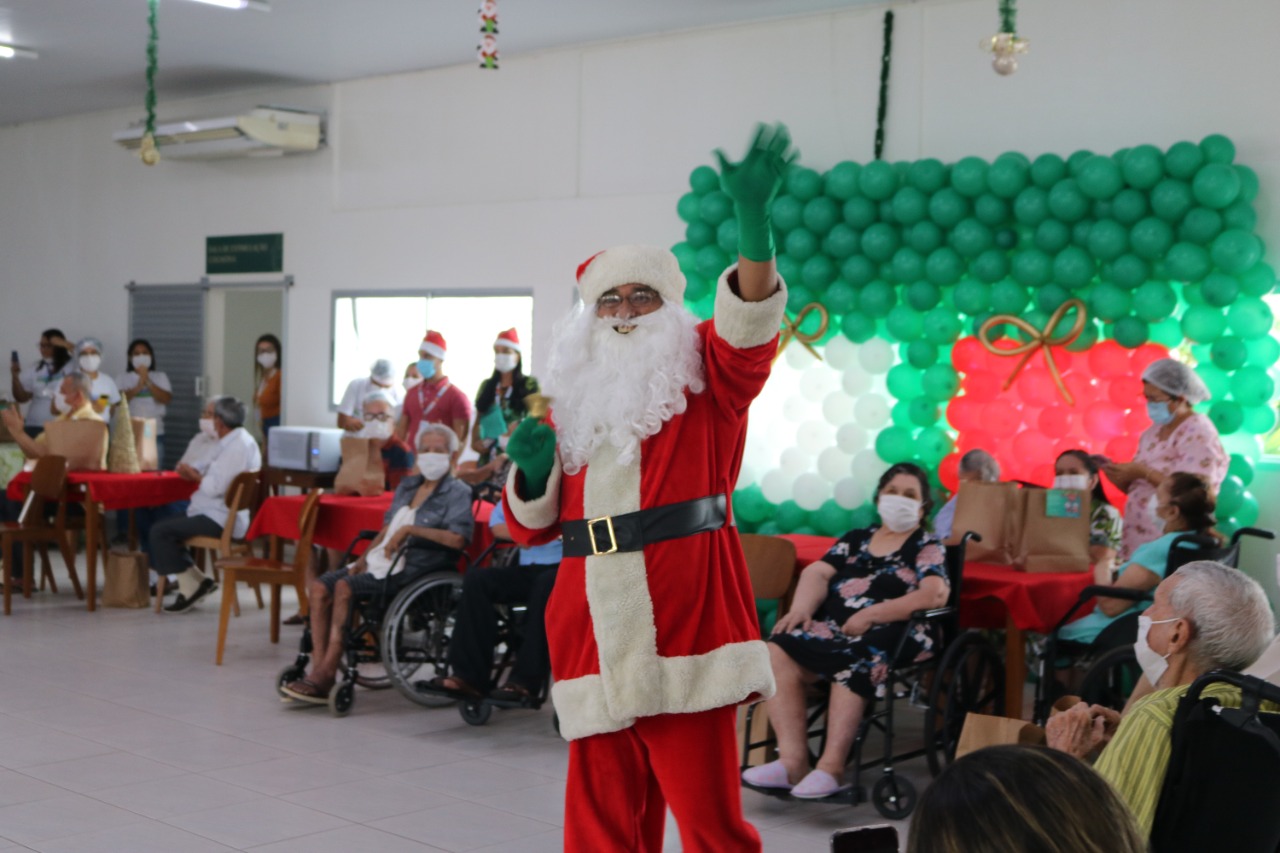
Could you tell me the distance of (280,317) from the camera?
1144 centimetres

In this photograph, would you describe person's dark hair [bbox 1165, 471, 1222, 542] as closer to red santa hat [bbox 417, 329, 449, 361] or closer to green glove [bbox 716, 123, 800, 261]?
green glove [bbox 716, 123, 800, 261]

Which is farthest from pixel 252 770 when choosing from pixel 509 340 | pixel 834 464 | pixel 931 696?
pixel 509 340

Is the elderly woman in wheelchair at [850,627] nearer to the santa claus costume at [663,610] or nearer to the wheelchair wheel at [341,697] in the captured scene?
the santa claus costume at [663,610]

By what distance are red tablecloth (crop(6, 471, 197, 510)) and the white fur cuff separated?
5.93 m

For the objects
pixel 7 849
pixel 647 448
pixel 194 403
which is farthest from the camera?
pixel 194 403

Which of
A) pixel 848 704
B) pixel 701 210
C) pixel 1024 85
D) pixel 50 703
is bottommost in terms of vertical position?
pixel 50 703

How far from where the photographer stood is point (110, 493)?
758 cm

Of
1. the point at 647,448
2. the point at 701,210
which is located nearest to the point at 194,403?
the point at 701,210

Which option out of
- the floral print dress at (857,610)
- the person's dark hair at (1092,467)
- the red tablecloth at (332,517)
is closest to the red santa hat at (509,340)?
the red tablecloth at (332,517)

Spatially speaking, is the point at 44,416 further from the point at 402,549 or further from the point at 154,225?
the point at 402,549

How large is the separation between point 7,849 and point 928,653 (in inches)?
108

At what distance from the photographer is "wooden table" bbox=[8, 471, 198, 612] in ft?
24.9

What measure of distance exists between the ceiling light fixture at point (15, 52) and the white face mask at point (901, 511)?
7.52m

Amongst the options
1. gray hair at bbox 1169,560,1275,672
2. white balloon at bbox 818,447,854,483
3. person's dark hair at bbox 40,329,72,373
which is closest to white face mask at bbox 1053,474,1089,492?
white balloon at bbox 818,447,854,483
